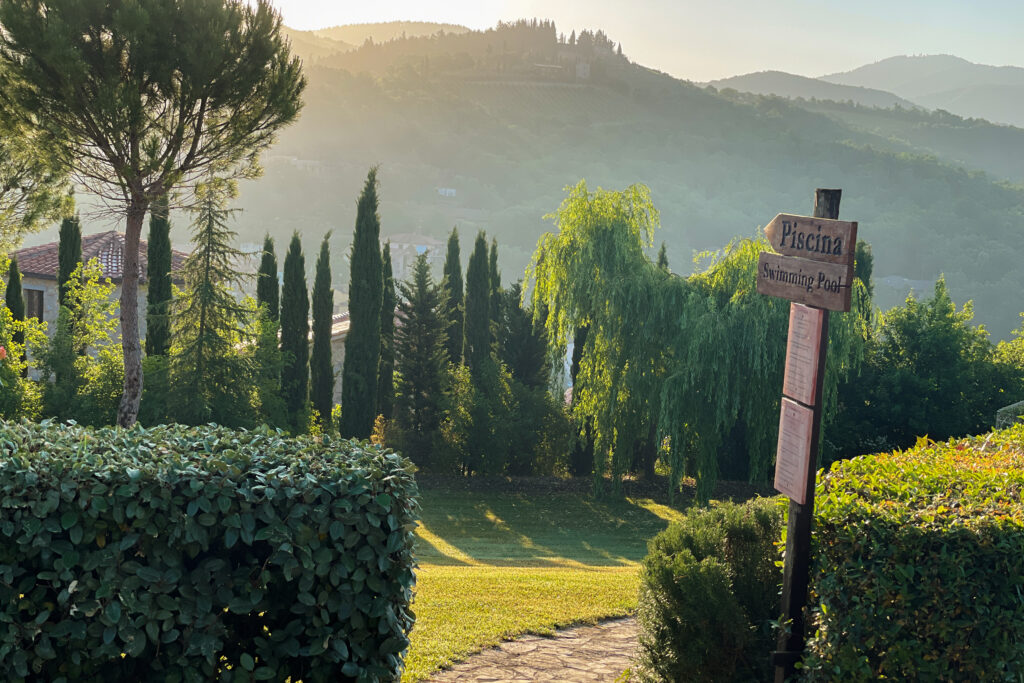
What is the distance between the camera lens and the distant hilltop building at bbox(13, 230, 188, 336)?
1105 inches

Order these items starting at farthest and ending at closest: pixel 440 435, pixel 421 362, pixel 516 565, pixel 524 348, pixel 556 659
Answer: pixel 524 348 < pixel 421 362 < pixel 440 435 < pixel 516 565 < pixel 556 659

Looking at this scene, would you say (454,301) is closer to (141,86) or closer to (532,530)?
(532,530)

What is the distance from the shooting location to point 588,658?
5.76 metres

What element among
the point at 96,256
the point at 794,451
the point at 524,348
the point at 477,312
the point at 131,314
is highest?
the point at 794,451

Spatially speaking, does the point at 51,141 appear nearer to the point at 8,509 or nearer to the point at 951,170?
the point at 8,509

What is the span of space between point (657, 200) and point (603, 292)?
245 feet

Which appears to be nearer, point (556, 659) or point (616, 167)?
point (556, 659)

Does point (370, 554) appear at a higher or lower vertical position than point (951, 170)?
lower

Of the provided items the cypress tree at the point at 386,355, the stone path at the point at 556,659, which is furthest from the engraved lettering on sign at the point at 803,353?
the cypress tree at the point at 386,355

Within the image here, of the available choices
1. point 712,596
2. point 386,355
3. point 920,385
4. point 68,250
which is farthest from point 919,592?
point 68,250

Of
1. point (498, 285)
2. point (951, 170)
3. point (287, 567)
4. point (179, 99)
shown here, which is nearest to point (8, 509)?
point (287, 567)

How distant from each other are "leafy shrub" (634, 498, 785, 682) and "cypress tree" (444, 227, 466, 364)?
22.8 metres

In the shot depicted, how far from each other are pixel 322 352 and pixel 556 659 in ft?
66.8

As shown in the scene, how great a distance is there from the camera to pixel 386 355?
2703cm
